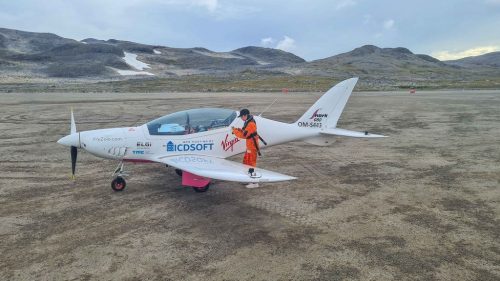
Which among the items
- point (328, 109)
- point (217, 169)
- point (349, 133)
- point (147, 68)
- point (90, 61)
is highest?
point (90, 61)

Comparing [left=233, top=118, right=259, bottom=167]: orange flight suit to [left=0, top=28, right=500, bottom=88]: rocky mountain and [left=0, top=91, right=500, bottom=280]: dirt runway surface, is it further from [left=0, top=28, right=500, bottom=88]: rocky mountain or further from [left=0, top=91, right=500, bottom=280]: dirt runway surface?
[left=0, top=28, right=500, bottom=88]: rocky mountain

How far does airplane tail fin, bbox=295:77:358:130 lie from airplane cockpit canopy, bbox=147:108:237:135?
8.42 feet

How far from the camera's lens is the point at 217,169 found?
930 cm

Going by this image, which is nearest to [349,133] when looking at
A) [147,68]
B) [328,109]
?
[328,109]

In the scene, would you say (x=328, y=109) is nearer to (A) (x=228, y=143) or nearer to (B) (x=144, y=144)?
(A) (x=228, y=143)

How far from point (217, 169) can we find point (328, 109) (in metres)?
4.41

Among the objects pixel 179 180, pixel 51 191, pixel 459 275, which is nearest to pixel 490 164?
pixel 459 275

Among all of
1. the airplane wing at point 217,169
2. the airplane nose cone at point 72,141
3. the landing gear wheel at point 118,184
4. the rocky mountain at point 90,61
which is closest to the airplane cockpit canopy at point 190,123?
the airplane wing at point 217,169

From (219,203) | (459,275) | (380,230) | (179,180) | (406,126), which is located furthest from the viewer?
(406,126)

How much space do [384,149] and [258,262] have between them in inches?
428

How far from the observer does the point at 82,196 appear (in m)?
10.0

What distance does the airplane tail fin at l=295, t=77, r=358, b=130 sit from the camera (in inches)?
455

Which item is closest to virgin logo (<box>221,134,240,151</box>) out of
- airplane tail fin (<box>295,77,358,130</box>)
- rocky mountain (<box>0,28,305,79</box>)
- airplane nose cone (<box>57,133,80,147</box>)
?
airplane tail fin (<box>295,77,358,130</box>)

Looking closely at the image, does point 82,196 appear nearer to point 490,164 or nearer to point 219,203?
point 219,203
